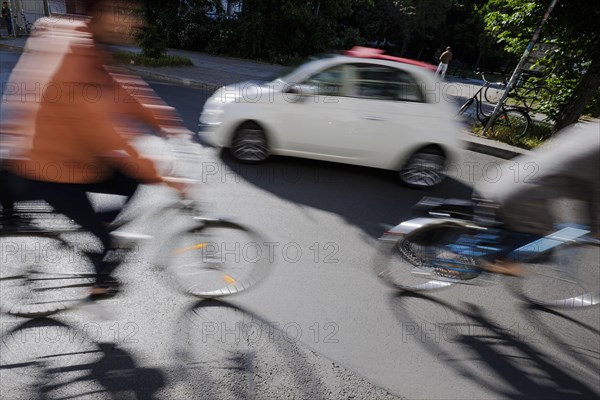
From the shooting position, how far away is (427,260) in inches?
124

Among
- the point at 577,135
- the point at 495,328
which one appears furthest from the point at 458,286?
the point at 577,135

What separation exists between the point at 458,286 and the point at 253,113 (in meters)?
3.67

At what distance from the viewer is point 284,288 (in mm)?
3195

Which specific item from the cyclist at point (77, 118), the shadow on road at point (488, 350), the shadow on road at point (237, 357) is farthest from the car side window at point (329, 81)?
the shadow on road at point (237, 357)

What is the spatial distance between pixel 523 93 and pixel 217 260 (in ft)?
34.3

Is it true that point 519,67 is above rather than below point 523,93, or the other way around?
above

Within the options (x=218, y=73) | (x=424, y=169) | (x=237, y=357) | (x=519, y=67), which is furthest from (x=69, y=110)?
(x=218, y=73)

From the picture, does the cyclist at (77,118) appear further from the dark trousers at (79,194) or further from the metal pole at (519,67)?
the metal pole at (519,67)

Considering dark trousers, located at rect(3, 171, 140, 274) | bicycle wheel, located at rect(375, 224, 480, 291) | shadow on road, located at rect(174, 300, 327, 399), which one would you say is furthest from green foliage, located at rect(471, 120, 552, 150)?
dark trousers, located at rect(3, 171, 140, 274)

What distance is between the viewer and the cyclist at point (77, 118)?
6.51 ft

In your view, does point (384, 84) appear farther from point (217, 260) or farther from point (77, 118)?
point (77, 118)

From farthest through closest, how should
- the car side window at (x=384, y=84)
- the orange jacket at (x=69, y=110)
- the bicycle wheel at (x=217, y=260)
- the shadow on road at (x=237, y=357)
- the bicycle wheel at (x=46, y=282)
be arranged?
the car side window at (x=384, y=84) → the bicycle wheel at (x=217, y=260) → the bicycle wheel at (x=46, y=282) → the shadow on road at (x=237, y=357) → the orange jacket at (x=69, y=110)

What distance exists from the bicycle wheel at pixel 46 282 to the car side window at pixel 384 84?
4.00 m

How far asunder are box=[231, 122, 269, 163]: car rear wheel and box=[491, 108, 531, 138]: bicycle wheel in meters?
6.12
